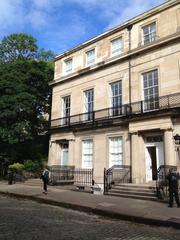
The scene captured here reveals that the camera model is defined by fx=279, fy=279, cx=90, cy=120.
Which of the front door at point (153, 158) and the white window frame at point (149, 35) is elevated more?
the white window frame at point (149, 35)

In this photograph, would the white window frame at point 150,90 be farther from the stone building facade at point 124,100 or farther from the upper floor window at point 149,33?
the upper floor window at point 149,33

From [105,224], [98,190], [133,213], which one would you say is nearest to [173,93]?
[98,190]

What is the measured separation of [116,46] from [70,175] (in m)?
10.5

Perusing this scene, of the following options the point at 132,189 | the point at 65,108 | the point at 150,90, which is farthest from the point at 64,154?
the point at 132,189

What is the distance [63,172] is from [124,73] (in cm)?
864

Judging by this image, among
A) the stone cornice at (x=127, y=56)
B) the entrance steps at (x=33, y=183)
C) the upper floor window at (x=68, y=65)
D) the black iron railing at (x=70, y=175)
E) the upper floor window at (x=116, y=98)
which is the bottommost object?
the entrance steps at (x=33, y=183)

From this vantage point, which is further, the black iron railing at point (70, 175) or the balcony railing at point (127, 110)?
the black iron railing at point (70, 175)

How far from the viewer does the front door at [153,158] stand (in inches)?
661

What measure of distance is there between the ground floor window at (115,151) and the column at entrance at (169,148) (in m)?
3.78

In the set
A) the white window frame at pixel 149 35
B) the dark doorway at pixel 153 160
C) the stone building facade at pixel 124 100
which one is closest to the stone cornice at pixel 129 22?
the stone building facade at pixel 124 100

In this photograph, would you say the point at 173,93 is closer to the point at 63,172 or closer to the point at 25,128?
the point at 63,172

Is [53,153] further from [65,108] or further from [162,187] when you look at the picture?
[162,187]

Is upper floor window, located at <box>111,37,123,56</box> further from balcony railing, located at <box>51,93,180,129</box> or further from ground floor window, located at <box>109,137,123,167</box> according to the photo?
ground floor window, located at <box>109,137,123,167</box>

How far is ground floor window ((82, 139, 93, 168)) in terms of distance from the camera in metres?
20.8
